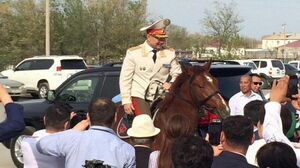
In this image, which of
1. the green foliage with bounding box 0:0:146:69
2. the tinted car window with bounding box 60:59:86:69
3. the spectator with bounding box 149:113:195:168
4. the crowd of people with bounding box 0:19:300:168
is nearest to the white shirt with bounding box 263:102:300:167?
the crowd of people with bounding box 0:19:300:168

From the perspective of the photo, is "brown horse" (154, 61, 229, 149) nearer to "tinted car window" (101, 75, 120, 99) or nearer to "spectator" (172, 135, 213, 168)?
"tinted car window" (101, 75, 120, 99)

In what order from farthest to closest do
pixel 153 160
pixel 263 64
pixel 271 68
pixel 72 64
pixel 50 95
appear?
1. pixel 263 64
2. pixel 271 68
3. pixel 72 64
4. pixel 50 95
5. pixel 153 160

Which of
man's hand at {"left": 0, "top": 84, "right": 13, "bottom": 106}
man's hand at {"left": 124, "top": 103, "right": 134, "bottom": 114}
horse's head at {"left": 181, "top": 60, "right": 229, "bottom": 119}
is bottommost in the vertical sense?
man's hand at {"left": 124, "top": 103, "right": 134, "bottom": 114}

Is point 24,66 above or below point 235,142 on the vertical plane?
below

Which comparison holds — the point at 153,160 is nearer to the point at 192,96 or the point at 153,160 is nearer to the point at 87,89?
the point at 192,96

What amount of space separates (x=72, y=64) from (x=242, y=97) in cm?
1765

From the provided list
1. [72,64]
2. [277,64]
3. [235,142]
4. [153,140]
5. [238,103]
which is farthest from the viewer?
[277,64]

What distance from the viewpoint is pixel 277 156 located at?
3.48 metres

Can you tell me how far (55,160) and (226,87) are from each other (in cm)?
436

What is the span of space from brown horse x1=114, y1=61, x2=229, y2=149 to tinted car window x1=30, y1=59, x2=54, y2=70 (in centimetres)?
1894

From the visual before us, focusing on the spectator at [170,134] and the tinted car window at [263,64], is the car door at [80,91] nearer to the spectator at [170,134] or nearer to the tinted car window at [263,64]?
the spectator at [170,134]

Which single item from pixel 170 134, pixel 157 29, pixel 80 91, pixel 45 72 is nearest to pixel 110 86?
pixel 80 91

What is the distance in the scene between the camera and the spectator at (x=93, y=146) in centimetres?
388

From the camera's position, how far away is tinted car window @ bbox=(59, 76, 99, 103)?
848cm
